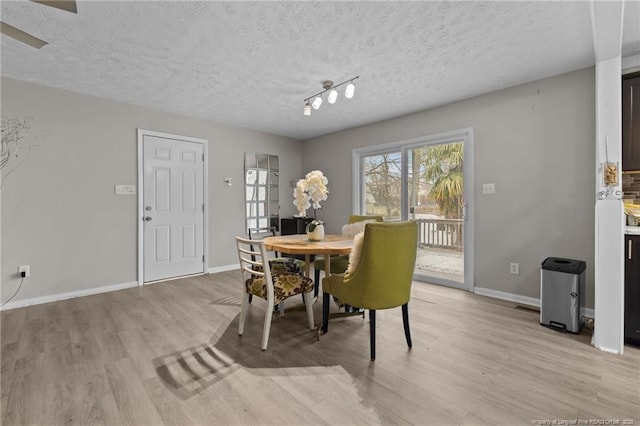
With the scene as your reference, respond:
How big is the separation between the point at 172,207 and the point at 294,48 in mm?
2967

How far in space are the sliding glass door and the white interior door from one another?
2.87 m

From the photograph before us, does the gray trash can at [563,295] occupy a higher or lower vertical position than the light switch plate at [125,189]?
lower

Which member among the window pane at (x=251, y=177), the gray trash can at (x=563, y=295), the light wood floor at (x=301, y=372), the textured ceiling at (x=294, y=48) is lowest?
the light wood floor at (x=301, y=372)

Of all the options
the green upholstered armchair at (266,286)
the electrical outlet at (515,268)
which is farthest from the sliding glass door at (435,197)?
the green upholstered armchair at (266,286)

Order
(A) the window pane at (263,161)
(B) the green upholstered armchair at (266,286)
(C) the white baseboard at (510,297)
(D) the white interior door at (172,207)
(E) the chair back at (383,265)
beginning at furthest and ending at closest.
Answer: (A) the window pane at (263,161) < (D) the white interior door at (172,207) < (C) the white baseboard at (510,297) < (B) the green upholstered armchair at (266,286) < (E) the chair back at (383,265)

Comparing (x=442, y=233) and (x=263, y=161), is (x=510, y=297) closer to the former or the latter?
(x=442, y=233)

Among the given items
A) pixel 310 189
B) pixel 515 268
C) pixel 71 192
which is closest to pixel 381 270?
pixel 310 189

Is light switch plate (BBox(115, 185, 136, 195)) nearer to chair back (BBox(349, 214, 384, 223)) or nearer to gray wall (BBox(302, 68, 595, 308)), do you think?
chair back (BBox(349, 214, 384, 223))

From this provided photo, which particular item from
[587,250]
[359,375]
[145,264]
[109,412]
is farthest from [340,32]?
[145,264]

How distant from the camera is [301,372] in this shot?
1.90 meters

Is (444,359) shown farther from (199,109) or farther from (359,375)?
(199,109)

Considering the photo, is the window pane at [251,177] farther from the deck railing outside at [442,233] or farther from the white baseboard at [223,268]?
the deck railing outside at [442,233]

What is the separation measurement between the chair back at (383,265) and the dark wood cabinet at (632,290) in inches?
66.8

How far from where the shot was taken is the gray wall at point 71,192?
3141mm
